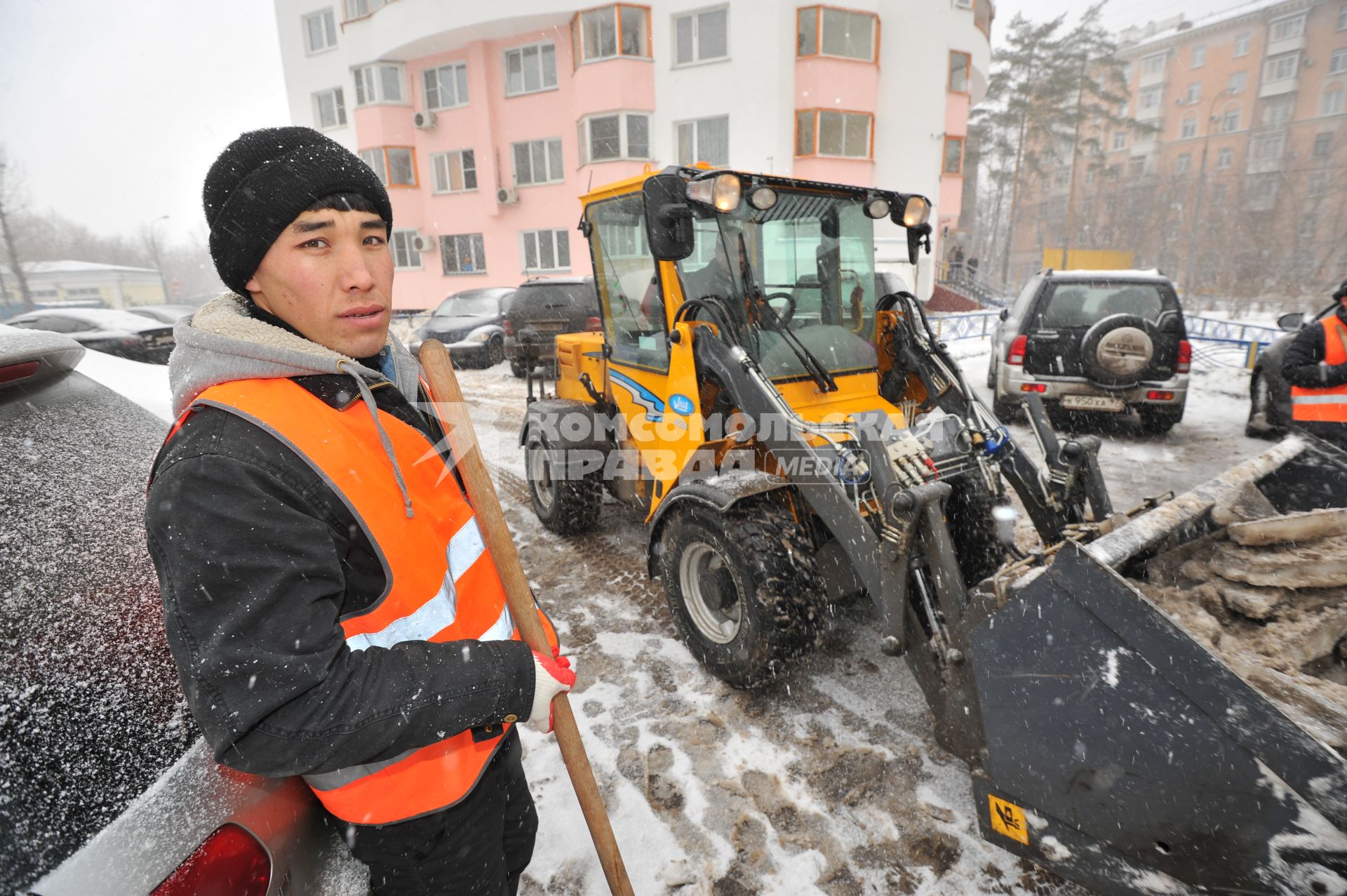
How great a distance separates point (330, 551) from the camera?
3.29 feet

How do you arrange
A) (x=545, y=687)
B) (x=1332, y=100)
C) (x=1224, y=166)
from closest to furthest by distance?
(x=545, y=687) < (x=1332, y=100) < (x=1224, y=166)

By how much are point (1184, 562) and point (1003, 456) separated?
0.88 metres

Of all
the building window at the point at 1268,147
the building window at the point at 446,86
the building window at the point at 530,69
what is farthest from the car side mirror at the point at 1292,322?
the building window at the point at 1268,147

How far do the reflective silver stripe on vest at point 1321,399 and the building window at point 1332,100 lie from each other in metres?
57.2

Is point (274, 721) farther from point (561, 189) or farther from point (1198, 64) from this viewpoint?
point (1198, 64)

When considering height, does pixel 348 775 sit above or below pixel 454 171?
below

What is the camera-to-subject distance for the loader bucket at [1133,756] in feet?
4.41

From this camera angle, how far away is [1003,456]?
3.10 meters

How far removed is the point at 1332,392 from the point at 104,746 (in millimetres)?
6546

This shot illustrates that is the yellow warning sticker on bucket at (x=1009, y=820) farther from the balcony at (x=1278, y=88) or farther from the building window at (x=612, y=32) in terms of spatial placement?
the balcony at (x=1278, y=88)

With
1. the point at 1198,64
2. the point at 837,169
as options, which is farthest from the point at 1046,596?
the point at 1198,64

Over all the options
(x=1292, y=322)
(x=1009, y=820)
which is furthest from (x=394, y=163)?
(x=1009, y=820)

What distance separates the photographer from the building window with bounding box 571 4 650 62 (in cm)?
1823

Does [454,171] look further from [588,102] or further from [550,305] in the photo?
[550,305]
